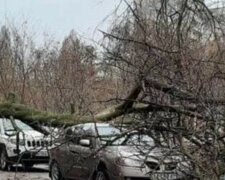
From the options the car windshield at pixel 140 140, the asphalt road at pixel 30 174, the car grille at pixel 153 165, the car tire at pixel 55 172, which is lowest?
the asphalt road at pixel 30 174

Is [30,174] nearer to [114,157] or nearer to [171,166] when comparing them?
[114,157]

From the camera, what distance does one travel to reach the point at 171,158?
8.30 meters

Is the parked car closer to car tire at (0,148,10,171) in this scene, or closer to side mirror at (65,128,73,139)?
side mirror at (65,128,73,139)

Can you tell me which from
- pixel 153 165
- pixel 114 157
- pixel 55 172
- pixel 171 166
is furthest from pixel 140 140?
pixel 55 172

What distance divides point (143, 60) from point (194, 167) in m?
1.74

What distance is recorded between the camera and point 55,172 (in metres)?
16.5

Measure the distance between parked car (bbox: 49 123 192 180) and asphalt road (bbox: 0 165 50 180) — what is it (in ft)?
9.70

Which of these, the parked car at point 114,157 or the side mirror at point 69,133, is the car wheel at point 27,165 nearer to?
the parked car at point 114,157

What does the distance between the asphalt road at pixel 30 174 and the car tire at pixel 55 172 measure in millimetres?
1117

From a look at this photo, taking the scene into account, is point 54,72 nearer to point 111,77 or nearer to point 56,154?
point 56,154

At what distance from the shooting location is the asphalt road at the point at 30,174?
60.0ft

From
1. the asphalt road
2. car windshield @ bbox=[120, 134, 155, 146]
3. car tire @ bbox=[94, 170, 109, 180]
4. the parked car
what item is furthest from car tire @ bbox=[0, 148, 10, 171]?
car windshield @ bbox=[120, 134, 155, 146]

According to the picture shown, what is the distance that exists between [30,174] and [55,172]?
345cm

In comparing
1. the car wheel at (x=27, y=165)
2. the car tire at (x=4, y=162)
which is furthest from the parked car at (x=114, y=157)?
the car tire at (x=4, y=162)
